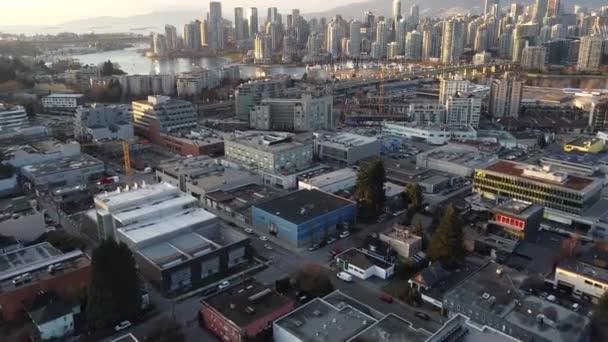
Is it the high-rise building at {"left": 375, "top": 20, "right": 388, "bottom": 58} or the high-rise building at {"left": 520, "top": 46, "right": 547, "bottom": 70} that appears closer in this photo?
the high-rise building at {"left": 520, "top": 46, "right": 547, "bottom": 70}

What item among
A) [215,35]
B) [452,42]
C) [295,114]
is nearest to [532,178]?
[295,114]

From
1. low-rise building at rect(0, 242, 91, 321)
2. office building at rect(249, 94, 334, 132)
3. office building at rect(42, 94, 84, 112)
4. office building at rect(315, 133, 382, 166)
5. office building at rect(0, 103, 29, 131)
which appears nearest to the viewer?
low-rise building at rect(0, 242, 91, 321)

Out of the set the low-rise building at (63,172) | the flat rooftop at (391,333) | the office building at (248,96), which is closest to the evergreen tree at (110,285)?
the flat rooftop at (391,333)

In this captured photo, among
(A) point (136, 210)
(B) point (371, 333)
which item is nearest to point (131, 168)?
(A) point (136, 210)

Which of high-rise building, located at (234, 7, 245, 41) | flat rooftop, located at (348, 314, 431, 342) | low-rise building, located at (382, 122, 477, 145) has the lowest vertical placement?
flat rooftop, located at (348, 314, 431, 342)

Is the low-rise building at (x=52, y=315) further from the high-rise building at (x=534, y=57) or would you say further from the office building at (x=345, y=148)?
the high-rise building at (x=534, y=57)

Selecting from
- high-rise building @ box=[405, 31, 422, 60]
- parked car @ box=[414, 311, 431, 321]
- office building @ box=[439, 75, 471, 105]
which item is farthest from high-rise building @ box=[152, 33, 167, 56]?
parked car @ box=[414, 311, 431, 321]

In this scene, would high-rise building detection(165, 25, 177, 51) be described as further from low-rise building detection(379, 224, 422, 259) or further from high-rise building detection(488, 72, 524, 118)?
low-rise building detection(379, 224, 422, 259)

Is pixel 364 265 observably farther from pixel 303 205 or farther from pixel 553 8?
pixel 553 8
